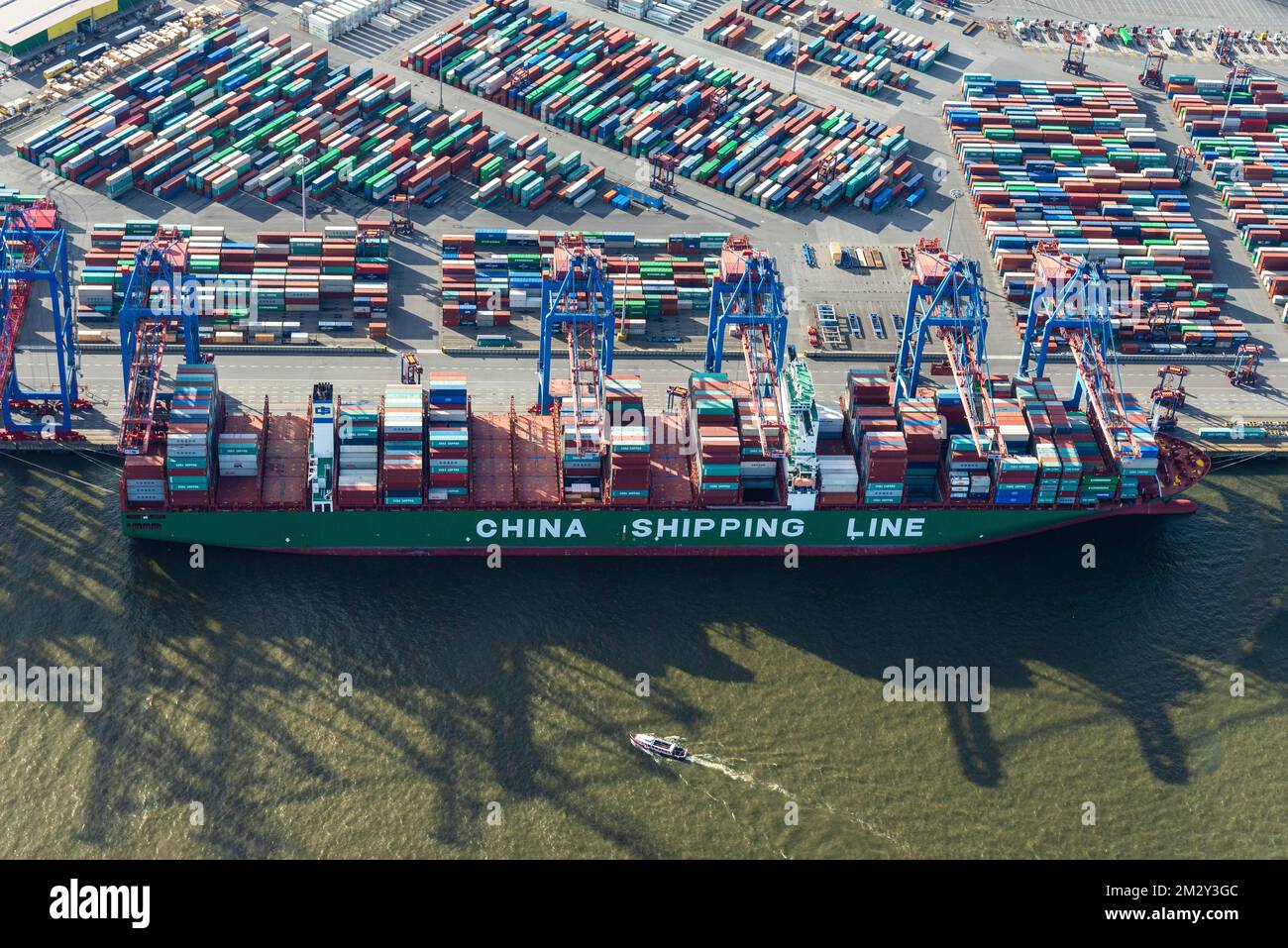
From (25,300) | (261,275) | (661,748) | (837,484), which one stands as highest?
(25,300)

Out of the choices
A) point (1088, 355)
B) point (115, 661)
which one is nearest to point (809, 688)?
point (1088, 355)

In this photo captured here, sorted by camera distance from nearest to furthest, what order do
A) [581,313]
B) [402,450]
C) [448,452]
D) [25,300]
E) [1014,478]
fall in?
[448,452]
[402,450]
[1014,478]
[581,313]
[25,300]

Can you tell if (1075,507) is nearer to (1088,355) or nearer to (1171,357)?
(1088,355)

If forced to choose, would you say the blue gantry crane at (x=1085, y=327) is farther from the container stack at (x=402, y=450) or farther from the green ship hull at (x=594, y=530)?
the container stack at (x=402, y=450)

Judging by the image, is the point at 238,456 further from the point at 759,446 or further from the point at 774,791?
the point at 774,791

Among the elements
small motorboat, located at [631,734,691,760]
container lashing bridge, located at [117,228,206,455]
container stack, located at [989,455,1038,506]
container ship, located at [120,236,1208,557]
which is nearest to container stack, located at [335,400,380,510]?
container ship, located at [120,236,1208,557]

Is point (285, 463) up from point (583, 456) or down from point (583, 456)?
down

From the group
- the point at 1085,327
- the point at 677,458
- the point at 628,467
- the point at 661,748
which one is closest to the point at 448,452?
the point at 628,467
